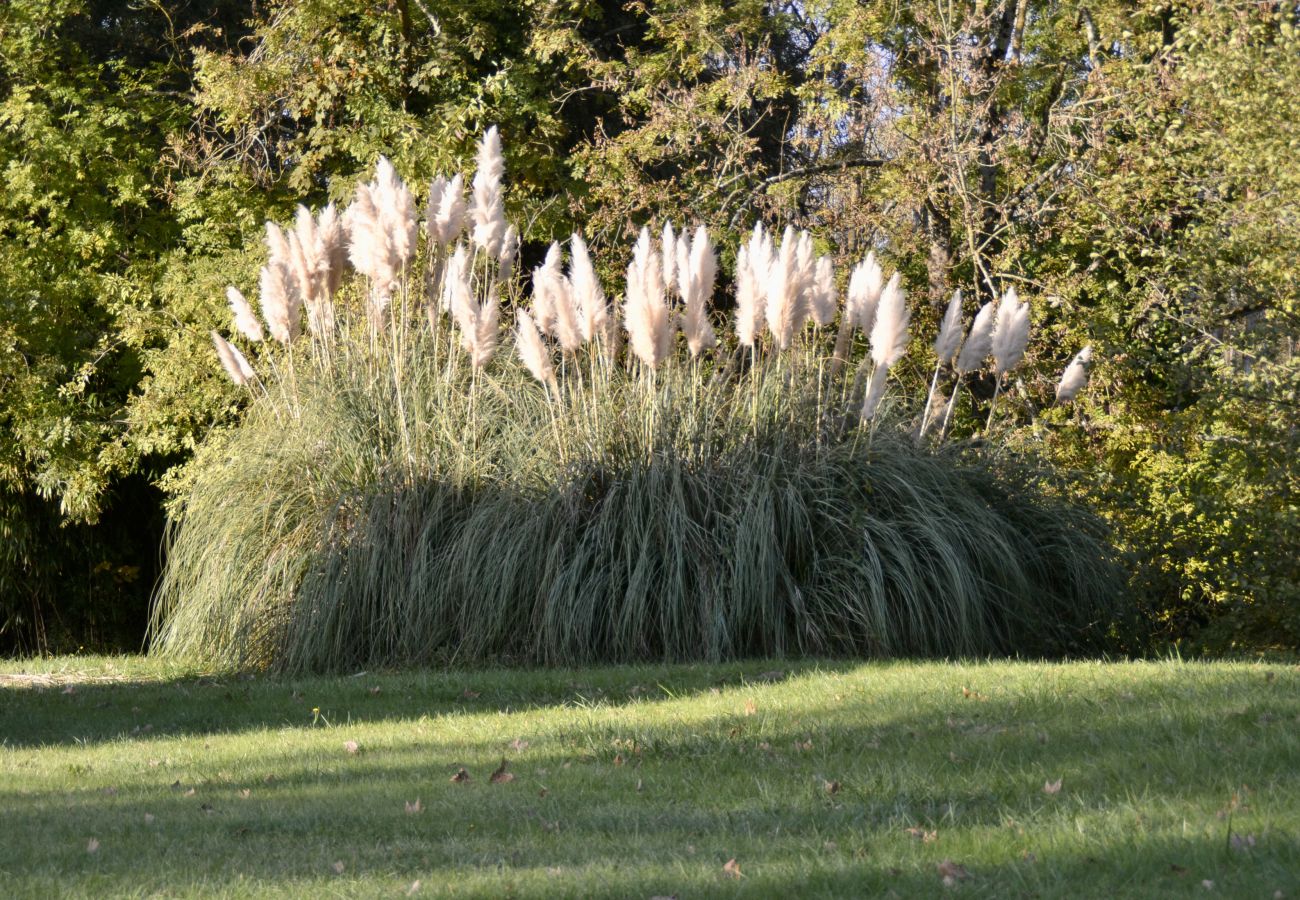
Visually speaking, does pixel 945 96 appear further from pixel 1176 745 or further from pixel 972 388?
pixel 1176 745

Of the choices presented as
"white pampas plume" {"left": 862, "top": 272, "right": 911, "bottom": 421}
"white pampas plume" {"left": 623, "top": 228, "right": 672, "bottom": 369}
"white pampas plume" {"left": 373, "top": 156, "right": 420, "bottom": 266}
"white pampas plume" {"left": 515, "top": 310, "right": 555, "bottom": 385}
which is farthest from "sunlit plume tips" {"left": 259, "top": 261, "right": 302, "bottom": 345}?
"white pampas plume" {"left": 862, "top": 272, "right": 911, "bottom": 421}

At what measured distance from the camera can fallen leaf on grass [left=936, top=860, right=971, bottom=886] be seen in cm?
309

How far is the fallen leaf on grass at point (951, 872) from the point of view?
3.09 meters

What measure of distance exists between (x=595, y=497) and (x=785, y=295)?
5.33 feet

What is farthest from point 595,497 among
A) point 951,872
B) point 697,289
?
point 951,872

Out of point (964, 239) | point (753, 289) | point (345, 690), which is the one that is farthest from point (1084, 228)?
point (345, 690)

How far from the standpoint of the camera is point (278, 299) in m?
9.29

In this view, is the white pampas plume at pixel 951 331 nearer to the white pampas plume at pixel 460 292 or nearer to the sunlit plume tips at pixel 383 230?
the white pampas plume at pixel 460 292

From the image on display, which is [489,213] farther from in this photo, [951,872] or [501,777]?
[951,872]

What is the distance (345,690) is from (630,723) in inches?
82.7

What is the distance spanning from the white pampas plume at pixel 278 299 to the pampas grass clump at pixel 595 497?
0.06ft

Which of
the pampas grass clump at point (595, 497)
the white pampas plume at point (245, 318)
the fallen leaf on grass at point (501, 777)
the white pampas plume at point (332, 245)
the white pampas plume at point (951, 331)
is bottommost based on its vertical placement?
the fallen leaf on grass at point (501, 777)

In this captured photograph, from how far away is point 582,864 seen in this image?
3.43 metres

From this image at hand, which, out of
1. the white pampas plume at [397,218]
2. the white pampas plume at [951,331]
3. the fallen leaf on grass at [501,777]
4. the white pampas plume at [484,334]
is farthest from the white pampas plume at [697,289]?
the fallen leaf on grass at [501,777]
